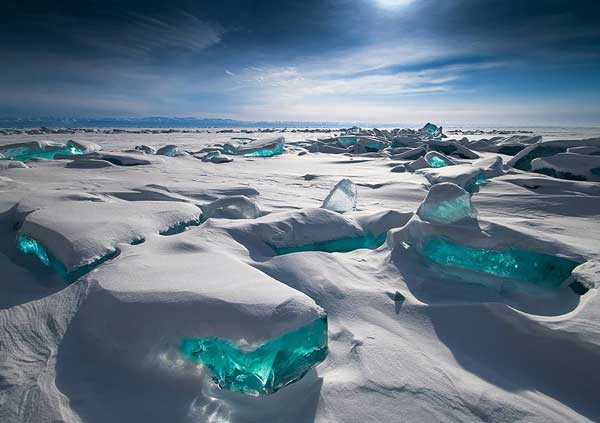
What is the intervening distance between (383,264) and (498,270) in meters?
0.61

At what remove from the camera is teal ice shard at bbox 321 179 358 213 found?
2.77 meters

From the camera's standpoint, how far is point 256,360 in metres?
0.97

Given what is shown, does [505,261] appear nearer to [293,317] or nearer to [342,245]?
[342,245]

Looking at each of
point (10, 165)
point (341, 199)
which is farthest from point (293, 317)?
point (10, 165)

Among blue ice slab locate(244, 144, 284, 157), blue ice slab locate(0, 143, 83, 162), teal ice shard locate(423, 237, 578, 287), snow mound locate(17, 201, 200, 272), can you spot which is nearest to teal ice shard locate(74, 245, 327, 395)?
snow mound locate(17, 201, 200, 272)

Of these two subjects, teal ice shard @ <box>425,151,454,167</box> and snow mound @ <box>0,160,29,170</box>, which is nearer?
snow mound @ <box>0,160,29,170</box>

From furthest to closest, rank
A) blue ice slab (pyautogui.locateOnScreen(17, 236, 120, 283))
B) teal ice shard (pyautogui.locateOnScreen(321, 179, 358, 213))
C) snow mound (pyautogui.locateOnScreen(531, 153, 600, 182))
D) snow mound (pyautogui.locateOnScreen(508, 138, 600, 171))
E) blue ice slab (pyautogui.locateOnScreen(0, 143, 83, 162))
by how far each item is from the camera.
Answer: blue ice slab (pyautogui.locateOnScreen(0, 143, 83, 162)) < snow mound (pyautogui.locateOnScreen(508, 138, 600, 171)) < snow mound (pyautogui.locateOnScreen(531, 153, 600, 182)) < teal ice shard (pyautogui.locateOnScreen(321, 179, 358, 213)) < blue ice slab (pyautogui.locateOnScreen(17, 236, 120, 283))

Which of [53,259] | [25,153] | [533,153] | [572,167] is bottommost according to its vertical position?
[25,153]

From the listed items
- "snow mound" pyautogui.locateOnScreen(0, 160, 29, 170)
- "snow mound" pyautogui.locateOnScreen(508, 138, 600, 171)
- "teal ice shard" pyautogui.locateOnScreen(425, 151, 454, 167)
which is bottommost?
"snow mound" pyautogui.locateOnScreen(0, 160, 29, 170)

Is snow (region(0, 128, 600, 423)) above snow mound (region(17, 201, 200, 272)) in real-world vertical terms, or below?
below

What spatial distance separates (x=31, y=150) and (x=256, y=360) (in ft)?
28.1

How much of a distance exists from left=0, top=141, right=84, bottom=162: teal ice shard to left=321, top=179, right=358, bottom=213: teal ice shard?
6398mm

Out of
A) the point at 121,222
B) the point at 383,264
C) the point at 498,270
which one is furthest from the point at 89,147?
the point at 498,270

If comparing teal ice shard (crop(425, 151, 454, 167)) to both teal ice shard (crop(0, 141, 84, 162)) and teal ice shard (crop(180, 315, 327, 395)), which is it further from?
teal ice shard (crop(0, 141, 84, 162))
